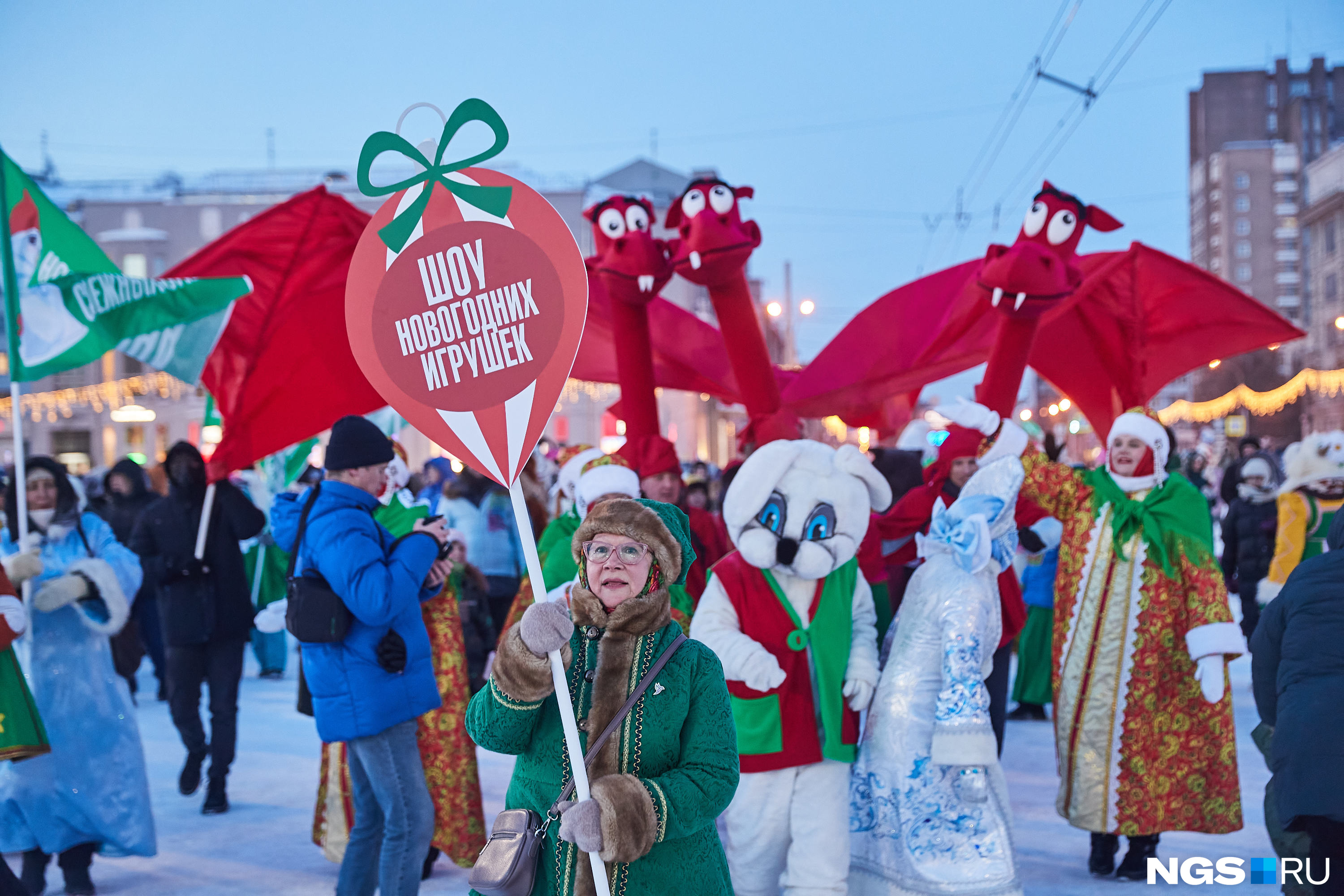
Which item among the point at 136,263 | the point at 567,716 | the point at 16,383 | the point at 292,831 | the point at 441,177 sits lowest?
the point at 292,831

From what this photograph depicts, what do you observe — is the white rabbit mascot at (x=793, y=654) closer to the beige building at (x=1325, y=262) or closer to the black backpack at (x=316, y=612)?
the black backpack at (x=316, y=612)

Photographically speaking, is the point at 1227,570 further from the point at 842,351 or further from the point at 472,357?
the point at 472,357

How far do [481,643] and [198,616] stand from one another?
4.88 ft

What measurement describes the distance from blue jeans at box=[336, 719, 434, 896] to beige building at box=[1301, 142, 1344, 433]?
4431cm

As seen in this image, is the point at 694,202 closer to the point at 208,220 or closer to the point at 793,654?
the point at 793,654

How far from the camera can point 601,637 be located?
213 centimetres

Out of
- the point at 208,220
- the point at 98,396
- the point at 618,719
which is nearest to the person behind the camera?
the point at 618,719

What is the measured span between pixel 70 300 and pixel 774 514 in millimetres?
3335

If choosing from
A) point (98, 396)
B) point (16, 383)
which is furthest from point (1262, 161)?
point (16, 383)

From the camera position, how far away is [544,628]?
1938 mm

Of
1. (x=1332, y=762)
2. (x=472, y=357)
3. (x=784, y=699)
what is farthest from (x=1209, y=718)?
(x=472, y=357)

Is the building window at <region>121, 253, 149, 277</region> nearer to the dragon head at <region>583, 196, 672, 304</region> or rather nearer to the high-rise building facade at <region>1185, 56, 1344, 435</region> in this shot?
the dragon head at <region>583, 196, 672, 304</region>

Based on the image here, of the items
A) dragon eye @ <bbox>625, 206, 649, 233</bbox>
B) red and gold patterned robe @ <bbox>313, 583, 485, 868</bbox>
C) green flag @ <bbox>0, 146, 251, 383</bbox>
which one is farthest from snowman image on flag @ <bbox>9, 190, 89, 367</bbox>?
dragon eye @ <bbox>625, 206, 649, 233</bbox>

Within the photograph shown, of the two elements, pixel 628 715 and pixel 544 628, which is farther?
pixel 628 715
